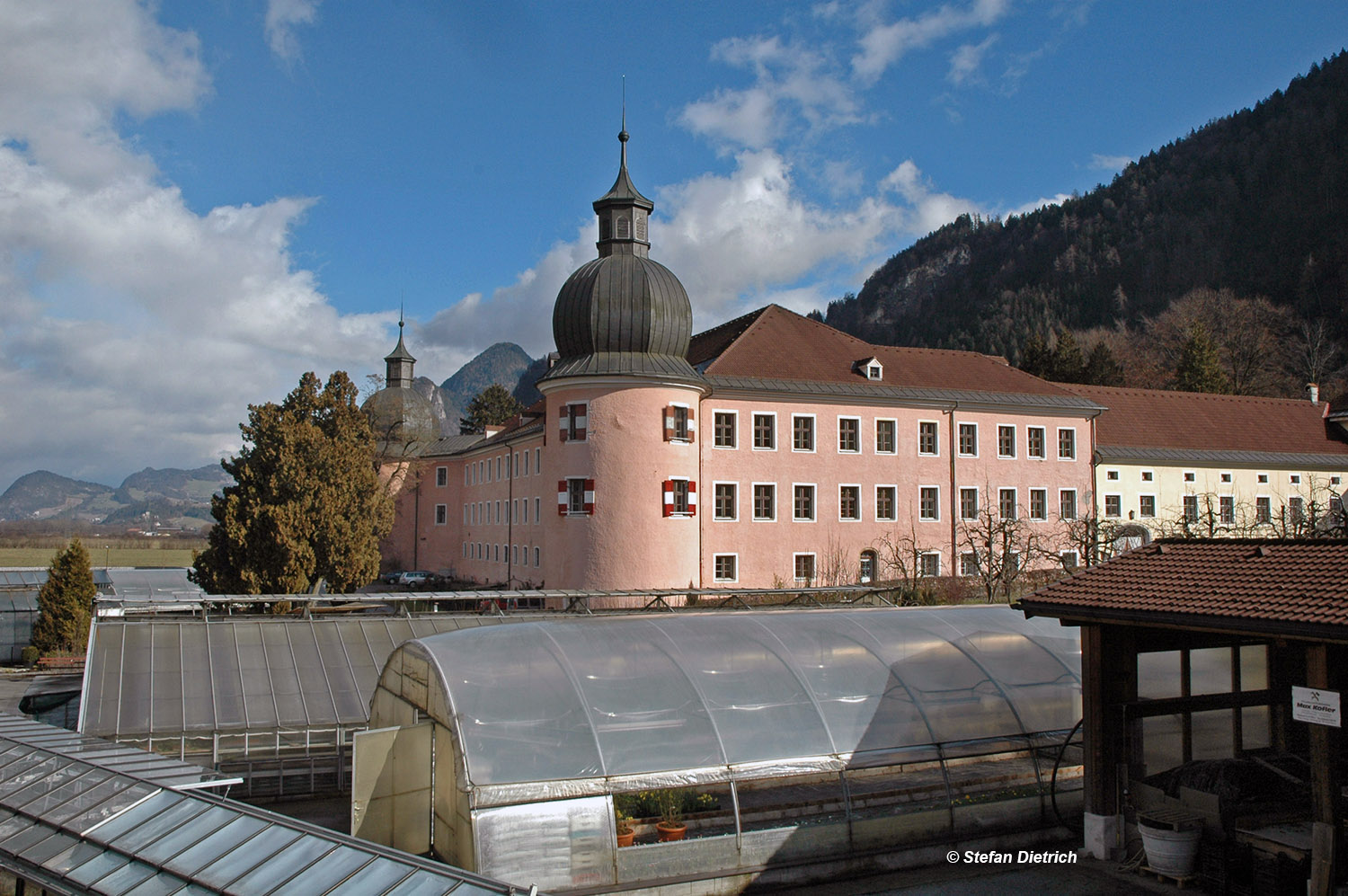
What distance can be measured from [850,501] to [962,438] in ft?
19.0

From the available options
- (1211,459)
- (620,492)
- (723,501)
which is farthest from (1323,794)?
(1211,459)

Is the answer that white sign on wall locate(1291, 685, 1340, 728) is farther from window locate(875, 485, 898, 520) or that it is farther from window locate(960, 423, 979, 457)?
window locate(960, 423, 979, 457)

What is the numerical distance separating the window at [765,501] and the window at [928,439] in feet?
22.5

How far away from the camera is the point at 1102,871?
472 inches

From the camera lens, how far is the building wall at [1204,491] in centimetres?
4441

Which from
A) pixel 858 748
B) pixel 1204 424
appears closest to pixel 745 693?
pixel 858 748

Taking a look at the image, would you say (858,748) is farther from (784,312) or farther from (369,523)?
(784,312)

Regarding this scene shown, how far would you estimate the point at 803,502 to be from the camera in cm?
3881

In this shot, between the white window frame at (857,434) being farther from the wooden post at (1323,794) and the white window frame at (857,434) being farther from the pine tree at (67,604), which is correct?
the wooden post at (1323,794)

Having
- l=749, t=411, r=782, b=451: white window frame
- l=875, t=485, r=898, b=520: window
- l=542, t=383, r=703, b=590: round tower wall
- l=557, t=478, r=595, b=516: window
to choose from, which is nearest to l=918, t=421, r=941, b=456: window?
l=875, t=485, r=898, b=520: window

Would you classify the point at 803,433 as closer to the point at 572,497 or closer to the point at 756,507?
the point at 756,507

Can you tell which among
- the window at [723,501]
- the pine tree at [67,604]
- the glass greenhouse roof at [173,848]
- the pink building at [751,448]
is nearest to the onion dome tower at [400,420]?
the pink building at [751,448]

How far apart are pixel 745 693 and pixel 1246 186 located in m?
125

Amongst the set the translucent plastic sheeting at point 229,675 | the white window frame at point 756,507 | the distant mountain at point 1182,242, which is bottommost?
the translucent plastic sheeting at point 229,675
